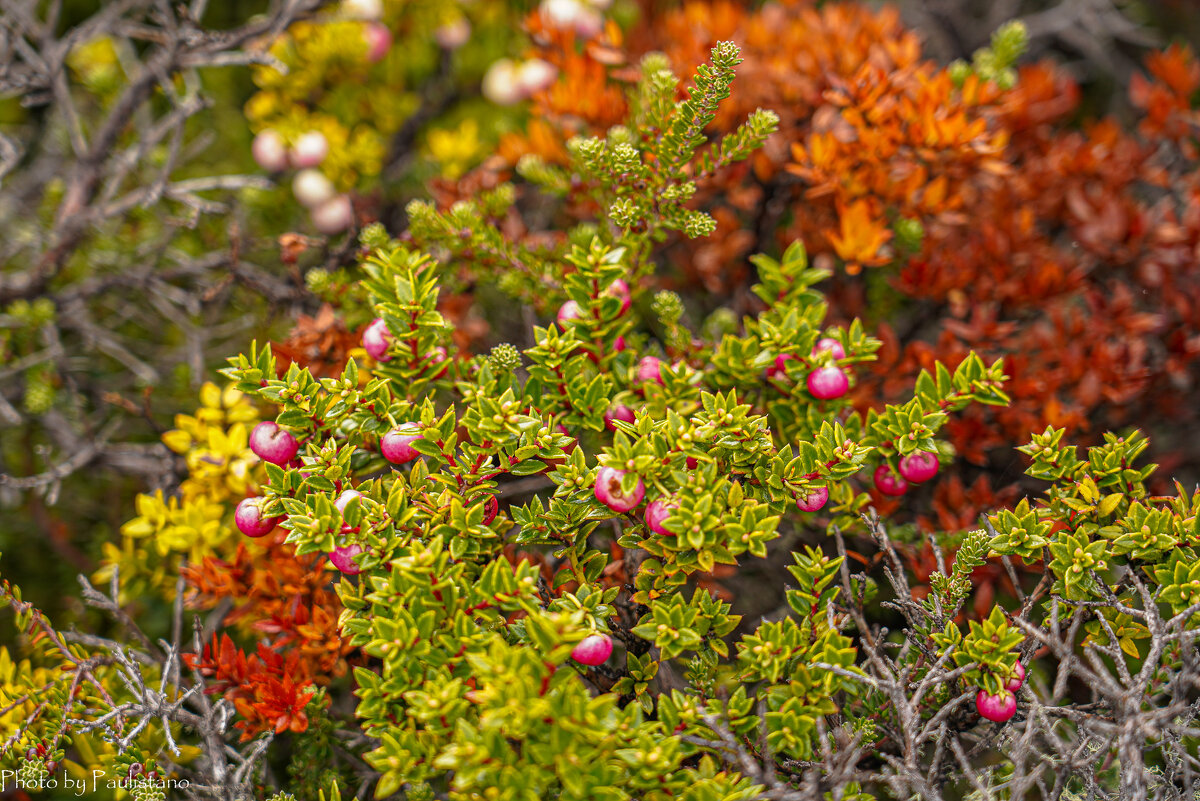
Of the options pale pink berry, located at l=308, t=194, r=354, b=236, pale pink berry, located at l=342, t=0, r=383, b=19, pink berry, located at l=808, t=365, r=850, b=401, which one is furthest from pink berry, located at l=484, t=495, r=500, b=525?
pale pink berry, located at l=342, t=0, r=383, b=19

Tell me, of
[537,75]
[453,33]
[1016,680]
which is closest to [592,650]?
[1016,680]

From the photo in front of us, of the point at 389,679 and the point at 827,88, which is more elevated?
the point at 827,88

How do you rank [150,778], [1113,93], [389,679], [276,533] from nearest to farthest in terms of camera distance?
1. [389,679]
2. [150,778]
3. [276,533]
4. [1113,93]

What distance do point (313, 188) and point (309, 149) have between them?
0.11m

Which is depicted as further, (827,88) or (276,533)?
(827,88)

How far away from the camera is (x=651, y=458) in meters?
1.17

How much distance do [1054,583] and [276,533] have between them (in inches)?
61.4

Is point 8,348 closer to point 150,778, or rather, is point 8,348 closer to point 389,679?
point 150,778

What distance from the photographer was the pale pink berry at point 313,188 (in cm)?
225

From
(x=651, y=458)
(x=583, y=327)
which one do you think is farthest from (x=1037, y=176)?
(x=651, y=458)

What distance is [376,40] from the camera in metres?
2.45

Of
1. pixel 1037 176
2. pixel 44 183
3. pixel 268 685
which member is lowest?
pixel 268 685

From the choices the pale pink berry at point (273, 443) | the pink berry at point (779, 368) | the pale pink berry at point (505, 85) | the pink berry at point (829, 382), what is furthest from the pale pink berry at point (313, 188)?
the pink berry at point (829, 382)

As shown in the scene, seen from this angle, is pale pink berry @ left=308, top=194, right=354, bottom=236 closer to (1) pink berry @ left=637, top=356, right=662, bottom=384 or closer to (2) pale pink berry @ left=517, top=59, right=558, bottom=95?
(2) pale pink berry @ left=517, top=59, right=558, bottom=95
